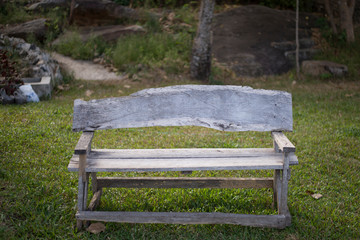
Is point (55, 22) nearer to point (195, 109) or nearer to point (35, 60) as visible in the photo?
point (35, 60)

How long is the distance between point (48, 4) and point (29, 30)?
75.4 inches

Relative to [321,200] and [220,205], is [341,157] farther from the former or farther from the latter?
[220,205]

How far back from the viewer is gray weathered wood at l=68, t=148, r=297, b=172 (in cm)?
279

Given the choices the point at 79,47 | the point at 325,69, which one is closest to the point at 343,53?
the point at 325,69

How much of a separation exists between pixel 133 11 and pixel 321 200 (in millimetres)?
9998

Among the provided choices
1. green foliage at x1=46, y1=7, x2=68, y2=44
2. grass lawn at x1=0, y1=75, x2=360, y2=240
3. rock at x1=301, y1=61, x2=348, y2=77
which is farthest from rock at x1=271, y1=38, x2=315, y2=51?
green foliage at x1=46, y1=7, x2=68, y2=44

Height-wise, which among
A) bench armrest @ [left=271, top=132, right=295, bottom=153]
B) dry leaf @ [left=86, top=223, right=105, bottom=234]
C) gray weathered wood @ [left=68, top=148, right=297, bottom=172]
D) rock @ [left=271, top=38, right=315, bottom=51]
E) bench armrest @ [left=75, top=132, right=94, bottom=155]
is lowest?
rock @ [left=271, top=38, right=315, bottom=51]

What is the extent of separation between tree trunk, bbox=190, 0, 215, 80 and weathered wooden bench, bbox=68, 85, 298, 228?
5605mm

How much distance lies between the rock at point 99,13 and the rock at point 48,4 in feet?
1.69

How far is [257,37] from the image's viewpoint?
11078 millimetres

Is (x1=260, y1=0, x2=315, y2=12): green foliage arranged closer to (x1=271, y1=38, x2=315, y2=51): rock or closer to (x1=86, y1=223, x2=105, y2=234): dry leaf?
(x1=271, y1=38, x2=315, y2=51): rock

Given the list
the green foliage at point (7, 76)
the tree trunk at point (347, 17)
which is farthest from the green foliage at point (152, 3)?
the green foliage at point (7, 76)

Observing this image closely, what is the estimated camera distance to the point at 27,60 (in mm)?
7887

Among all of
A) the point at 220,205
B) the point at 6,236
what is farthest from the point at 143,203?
the point at 6,236
